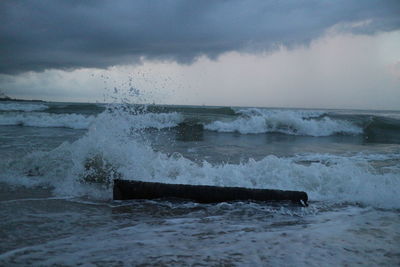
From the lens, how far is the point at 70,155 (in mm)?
6336

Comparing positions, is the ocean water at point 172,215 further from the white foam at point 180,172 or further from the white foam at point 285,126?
the white foam at point 285,126

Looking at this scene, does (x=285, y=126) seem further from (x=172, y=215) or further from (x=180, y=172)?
(x=172, y=215)

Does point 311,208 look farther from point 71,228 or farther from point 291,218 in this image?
point 71,228

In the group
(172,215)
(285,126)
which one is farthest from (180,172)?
(285,126)

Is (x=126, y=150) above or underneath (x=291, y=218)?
above

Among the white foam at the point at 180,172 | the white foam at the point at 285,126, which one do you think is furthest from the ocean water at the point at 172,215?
the white foam at the point at 285,126

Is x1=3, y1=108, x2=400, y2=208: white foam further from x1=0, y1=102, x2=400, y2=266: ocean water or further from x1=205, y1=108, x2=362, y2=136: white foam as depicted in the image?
x1=205, y1=108, x2=362, y2=136: white foam

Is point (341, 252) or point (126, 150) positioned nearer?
point (341, 252)

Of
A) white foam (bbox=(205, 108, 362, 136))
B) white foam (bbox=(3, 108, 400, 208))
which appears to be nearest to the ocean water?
white foam (bbox=(3, 108, 400, 208))

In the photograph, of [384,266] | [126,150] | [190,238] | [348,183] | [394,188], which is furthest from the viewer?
[126,150]

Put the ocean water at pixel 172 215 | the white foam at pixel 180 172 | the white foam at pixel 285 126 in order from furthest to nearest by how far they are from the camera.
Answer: the white foam at pixel 285 126 → the white foam at pixel 180 172 → the ocean water at pixel 172 215

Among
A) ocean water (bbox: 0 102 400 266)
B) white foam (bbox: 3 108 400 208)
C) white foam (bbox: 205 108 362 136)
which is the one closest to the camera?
ocean water (bbox: 0 102 400 266)

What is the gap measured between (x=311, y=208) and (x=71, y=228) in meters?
3.13

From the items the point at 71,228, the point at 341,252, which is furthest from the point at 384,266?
the point at 71,228
